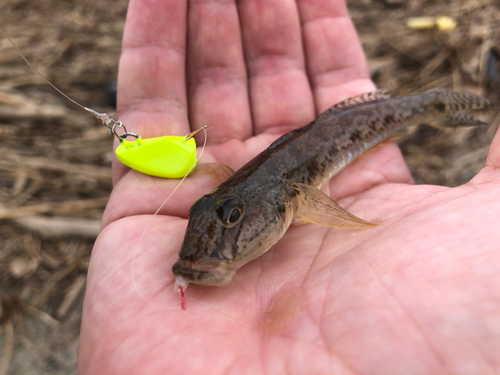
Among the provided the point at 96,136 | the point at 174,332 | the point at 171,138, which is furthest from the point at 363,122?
the point at 96,136

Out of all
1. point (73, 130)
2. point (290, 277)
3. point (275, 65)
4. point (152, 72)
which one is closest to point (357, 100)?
point (275, 65)

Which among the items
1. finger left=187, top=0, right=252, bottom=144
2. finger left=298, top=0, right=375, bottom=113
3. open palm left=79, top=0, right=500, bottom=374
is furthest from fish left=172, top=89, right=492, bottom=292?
finger left=187, top=0, right=252, bottom=144

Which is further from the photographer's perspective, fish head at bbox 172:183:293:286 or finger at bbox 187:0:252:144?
finger at bbox 187:0:252:144

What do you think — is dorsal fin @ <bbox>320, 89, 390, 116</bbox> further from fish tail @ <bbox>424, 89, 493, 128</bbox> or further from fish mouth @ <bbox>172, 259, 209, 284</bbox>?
fish mouth @ <bbox>172, 259, 209, 284</bbox>

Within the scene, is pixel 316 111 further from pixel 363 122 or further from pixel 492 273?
pixel 492 273

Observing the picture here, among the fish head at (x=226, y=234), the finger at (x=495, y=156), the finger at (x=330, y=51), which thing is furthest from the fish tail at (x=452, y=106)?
the fish head at (x=226, y=234)

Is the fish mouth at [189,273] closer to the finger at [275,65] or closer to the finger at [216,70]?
the finger at [216,70]

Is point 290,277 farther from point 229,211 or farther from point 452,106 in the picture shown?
point 452,106
